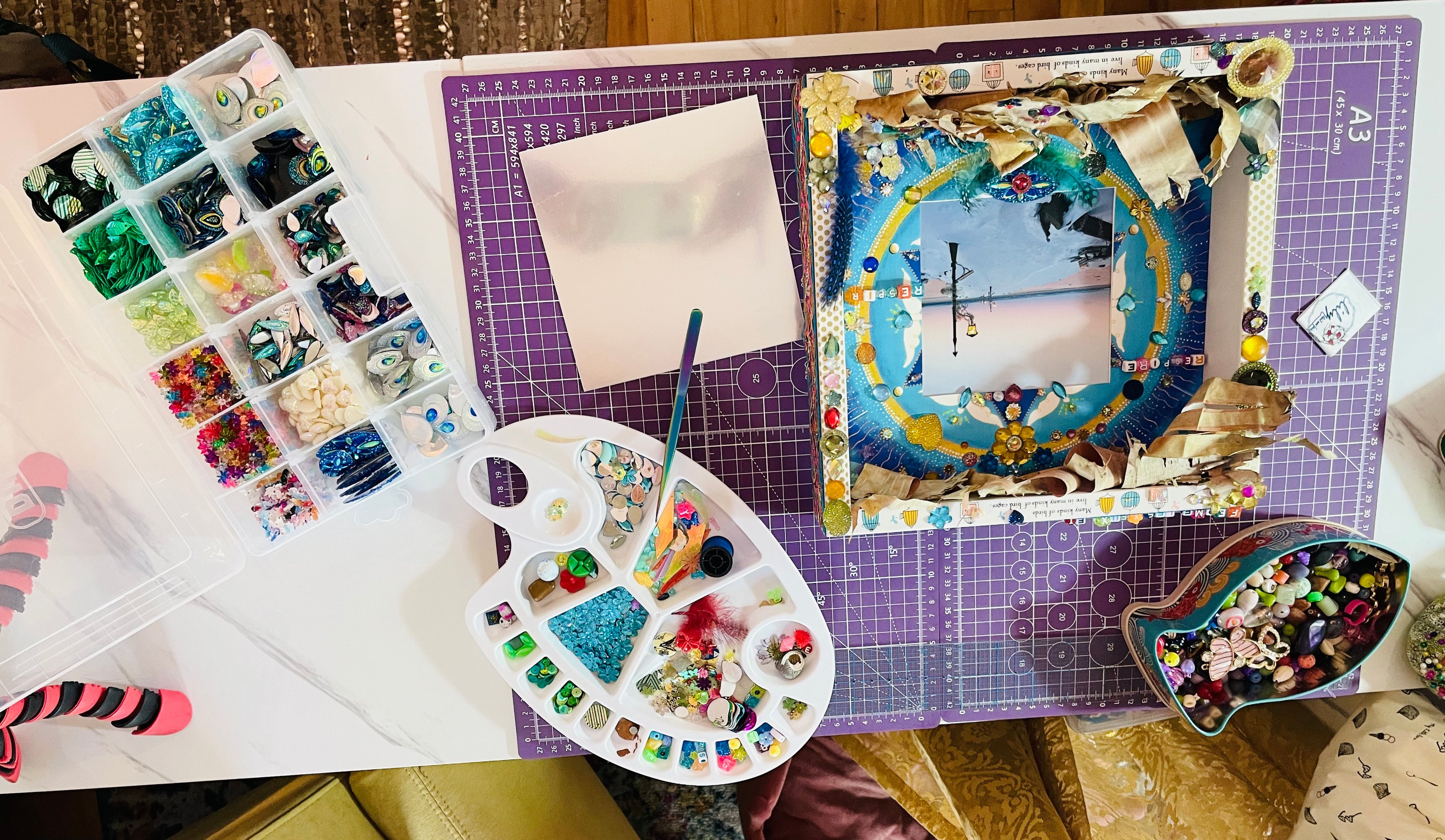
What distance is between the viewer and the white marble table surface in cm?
136

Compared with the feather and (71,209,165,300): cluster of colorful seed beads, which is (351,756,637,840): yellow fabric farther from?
the feather

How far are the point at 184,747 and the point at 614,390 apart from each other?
1.08 metres

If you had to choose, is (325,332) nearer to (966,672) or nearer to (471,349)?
(471,349)

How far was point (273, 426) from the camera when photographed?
1326 mm

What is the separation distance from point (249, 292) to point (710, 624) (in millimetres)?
949

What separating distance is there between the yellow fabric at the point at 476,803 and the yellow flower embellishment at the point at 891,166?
1320mm

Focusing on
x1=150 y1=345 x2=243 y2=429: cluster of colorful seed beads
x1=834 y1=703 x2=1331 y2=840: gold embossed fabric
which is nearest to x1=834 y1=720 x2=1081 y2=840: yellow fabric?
x1=834 y1=703 x2=1331 y2=840: gold embossed fabric

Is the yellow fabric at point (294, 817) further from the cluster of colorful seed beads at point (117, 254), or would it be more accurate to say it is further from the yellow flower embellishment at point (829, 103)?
the yellow flower embellishment at point (829, 103)

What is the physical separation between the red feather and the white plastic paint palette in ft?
0.04

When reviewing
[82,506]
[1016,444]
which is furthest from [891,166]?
→ [82,506]

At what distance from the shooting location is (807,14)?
6.12 feet

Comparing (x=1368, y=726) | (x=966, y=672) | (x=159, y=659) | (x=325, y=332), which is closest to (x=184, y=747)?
(x=159, y=659)

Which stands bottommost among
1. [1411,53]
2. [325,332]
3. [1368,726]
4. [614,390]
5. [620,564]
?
[1368,726]

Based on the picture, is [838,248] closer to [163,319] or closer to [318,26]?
[163,319]
